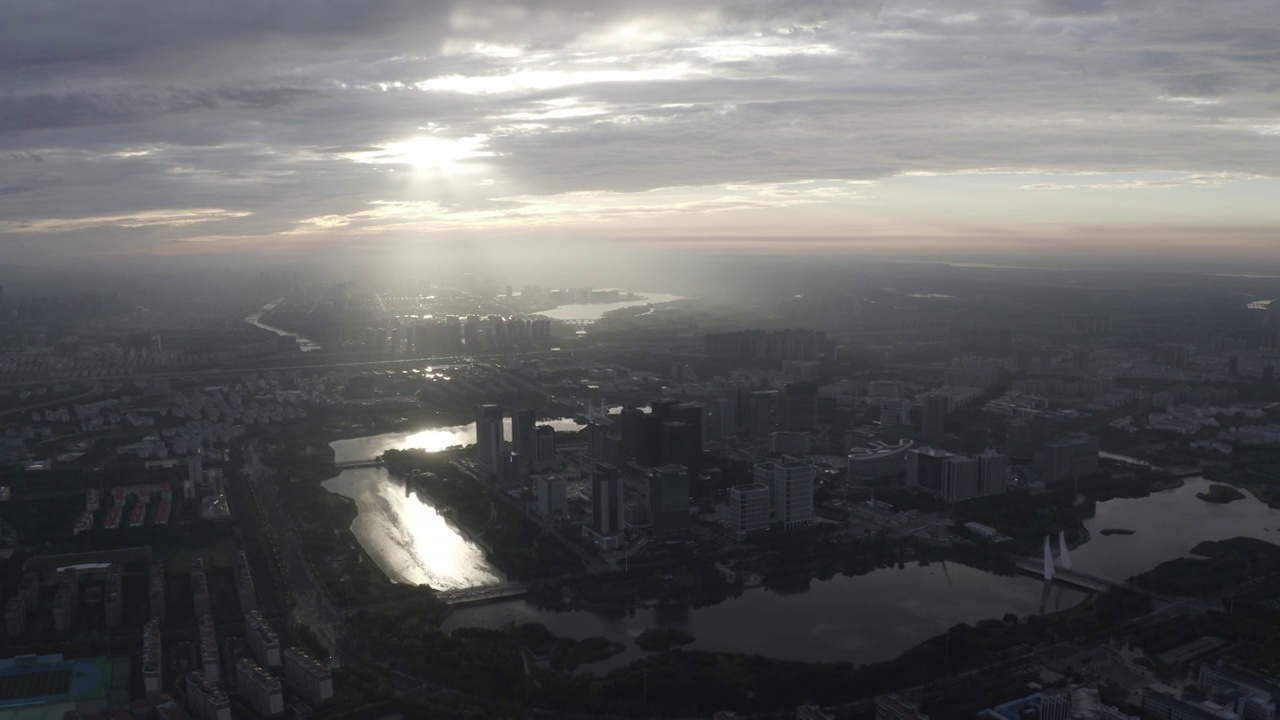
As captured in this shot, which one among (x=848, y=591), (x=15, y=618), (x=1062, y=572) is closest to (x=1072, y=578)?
(x=1062, y=572)

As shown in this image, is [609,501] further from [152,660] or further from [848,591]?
[152,660]

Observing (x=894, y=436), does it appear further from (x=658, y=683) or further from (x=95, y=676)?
(x=95, y=676)

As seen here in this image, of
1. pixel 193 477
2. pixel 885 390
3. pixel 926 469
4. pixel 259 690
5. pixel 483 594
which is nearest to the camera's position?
pixel 259 690

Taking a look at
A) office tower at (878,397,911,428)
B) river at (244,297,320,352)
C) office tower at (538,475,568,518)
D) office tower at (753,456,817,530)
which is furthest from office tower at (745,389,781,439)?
river at (244,297,320,352)

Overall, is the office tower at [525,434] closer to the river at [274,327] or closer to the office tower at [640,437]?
the office tower at [640,437]

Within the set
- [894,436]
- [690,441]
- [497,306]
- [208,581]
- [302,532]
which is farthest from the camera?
[497,306]

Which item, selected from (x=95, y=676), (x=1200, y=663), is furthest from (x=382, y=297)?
(x=1200, y=663)

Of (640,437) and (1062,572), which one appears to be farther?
(640,437)

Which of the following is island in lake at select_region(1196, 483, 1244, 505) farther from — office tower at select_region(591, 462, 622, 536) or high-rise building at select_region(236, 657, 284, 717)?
high-rise building at select_region(236, 657, 284, 717)
